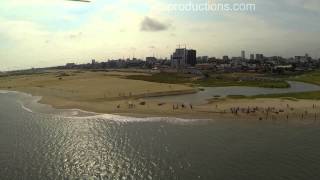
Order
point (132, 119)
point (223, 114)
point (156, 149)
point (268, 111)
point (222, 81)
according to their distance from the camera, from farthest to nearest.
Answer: point (222, 81) → point (268, 111) → point (223, 114) → point (132, 119) → point (156, 149)

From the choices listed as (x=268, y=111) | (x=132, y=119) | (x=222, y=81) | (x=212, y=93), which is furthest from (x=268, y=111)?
(x=222, y=81)

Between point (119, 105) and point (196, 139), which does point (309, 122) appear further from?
point (119, 105)

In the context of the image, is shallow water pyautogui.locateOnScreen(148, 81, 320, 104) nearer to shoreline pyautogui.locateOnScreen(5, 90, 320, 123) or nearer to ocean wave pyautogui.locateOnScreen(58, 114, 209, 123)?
shoreline pyautogui.locateOnScreen(5, 90, 320, 123)

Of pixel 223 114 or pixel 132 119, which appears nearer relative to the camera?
pixel 132 119

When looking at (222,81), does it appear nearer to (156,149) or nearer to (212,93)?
(212,93)

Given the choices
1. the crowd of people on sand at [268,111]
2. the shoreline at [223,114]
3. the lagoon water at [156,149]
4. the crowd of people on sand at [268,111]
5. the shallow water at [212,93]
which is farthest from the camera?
the shallow water at [212,93]

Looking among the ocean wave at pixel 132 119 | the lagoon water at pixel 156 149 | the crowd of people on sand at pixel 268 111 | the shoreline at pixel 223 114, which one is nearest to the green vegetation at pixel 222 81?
the shoreline at pixel 223 114

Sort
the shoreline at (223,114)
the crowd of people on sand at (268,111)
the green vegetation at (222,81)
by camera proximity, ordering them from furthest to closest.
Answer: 1. the green vegetation at (222,81)
2. the crowd of people on sand at (268,111)
3. the shoreline at (223,114)

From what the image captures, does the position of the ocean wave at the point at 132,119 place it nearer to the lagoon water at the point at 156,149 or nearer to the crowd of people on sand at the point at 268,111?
the lagoon water at the point at 156,149
